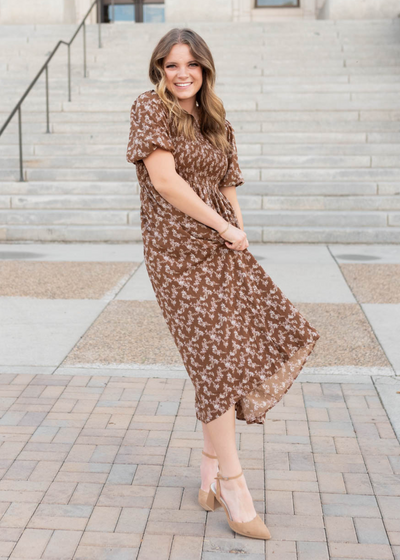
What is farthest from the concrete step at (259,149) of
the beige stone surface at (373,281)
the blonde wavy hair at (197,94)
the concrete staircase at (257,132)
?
the blonde wavy hair at (197,94)

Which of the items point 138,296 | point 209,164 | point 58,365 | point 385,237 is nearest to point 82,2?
point 385,237

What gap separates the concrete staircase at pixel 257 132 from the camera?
32.6 ft

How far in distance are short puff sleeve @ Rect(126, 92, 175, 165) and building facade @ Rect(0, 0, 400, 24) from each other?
16.2m

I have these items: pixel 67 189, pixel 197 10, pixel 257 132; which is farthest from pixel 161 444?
pixel 197 10

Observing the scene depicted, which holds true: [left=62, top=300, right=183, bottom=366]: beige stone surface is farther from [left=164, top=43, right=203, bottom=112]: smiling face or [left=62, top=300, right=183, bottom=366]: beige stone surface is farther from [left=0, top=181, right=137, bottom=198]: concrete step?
[left=0, top=181, right=137, bottom=198]: concrete step

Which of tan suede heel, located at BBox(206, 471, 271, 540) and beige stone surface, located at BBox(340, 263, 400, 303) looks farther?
beige stone surface, located at BBox(340, 263, 400, 303)

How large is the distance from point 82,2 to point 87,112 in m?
9.04

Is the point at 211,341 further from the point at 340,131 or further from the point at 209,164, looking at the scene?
the point at 340,131

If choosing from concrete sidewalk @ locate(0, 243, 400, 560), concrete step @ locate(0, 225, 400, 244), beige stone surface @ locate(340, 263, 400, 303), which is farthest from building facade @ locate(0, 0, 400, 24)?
concrete sidewalk @ locate(0, 243, 400, 560)

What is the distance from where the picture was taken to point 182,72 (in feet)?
9.24

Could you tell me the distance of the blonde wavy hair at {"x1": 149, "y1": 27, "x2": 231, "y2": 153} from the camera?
9.22 ft

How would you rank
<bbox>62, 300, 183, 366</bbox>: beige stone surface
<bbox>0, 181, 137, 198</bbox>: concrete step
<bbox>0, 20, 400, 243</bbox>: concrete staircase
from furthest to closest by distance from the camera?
1. <bbox>0, 181, 137, 198</bbox>: concrete step
2. <bbox>0, 20, 400, 243</bbox>: concrete staircase
3. <bbox>62, 300, 183, 366</bbox>: beige stone surface

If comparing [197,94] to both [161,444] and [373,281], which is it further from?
[373,281]

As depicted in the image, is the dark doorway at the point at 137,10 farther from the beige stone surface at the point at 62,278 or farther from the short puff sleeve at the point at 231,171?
the short puff sleeve at the point at 231,171
